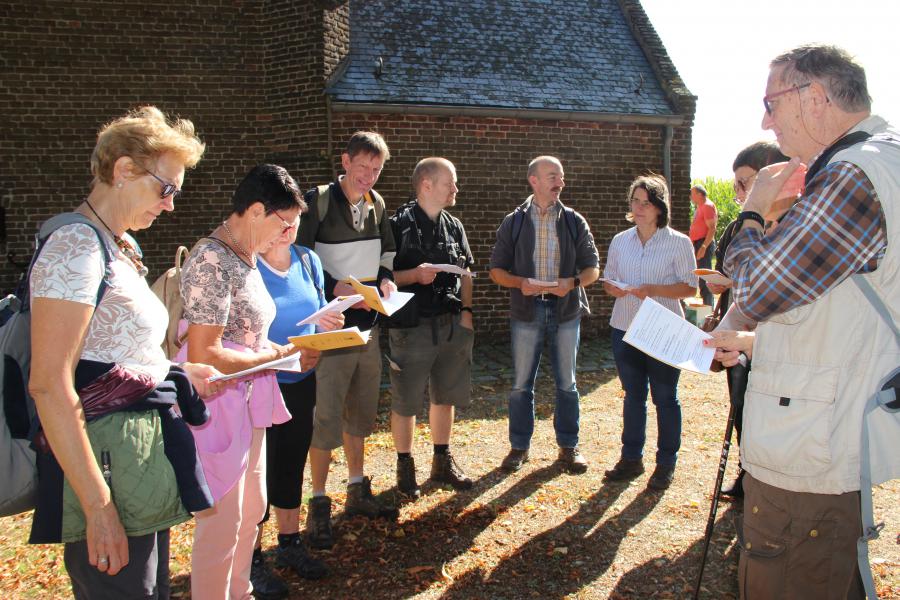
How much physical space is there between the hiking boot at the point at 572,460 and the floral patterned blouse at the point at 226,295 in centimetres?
305

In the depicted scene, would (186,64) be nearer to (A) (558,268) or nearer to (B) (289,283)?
(A) (558,268)

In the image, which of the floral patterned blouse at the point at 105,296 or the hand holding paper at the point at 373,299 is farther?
the hand holding paper at the point at 373,299

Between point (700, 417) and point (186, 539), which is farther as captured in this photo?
point (700, 417)

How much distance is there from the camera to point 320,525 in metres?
4.23

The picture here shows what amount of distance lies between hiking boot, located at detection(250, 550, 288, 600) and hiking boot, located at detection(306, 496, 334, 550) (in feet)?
1.61

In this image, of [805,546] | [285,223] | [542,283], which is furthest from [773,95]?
[542,283]

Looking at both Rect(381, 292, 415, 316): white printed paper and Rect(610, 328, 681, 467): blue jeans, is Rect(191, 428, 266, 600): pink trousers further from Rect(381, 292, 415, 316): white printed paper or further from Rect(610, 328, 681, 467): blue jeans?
Rect(610, 328, 681, 467): blue jeans

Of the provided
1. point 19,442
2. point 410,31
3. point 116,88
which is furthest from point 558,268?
point 116,88

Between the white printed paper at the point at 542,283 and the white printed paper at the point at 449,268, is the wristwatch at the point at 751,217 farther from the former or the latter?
the white printed paper at the point at 542,283

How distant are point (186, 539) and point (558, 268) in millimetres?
3207

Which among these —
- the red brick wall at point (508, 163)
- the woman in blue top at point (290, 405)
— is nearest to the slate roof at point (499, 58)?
the red brick wall at point (508, 163)

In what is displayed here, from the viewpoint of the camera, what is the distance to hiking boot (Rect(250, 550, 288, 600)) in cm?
363

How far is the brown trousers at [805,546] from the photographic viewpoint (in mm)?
2059

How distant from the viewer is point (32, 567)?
402cm
